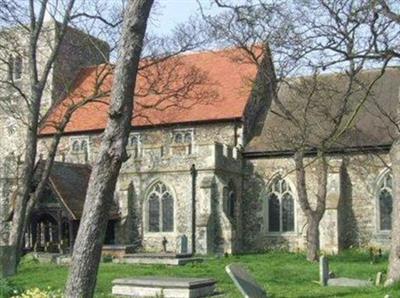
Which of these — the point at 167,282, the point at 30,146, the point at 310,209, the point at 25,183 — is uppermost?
the point at 30,146

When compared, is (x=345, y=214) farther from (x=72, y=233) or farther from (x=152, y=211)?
(x=72, y=233)

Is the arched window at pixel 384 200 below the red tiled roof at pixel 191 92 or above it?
below

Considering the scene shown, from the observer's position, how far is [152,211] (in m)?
30.5

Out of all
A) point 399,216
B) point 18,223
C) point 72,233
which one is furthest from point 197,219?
point 399,216

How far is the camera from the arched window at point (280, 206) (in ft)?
97.3

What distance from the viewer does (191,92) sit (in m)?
33.1

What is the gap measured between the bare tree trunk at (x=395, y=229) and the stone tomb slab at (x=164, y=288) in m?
3.61

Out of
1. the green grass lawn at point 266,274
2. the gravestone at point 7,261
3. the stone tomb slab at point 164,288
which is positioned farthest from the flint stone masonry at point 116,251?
the stone tomb slab at point 164,288

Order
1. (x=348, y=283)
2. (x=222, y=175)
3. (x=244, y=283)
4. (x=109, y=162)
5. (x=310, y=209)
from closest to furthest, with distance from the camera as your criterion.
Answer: (x=109, y=162) → (x=244, y=283) → (x=348, y=283) → (x=310, y=209) → (x=222, y=175)

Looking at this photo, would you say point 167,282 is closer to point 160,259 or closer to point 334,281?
point 334,281

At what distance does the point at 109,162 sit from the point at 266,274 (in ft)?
33.6

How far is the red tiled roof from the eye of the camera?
30969 mm

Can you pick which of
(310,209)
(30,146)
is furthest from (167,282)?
(310,209)

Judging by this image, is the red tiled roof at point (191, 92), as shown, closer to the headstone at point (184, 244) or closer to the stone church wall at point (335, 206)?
the stone church wall at point (335, 206)
